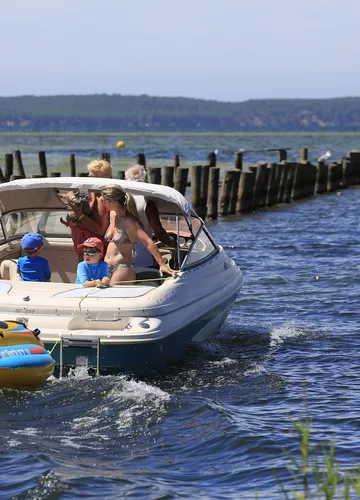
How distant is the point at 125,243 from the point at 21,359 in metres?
2.06

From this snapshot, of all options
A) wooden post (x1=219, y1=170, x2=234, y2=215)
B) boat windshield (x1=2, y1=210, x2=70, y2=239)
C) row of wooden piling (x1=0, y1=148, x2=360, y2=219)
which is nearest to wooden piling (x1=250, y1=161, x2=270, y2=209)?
row of wooden piling (x1=0, y1=148, x2=360, y2=219)

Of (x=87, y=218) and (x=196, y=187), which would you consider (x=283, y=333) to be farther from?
(x=196, y=187)

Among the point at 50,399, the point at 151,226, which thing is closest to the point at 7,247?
the point at 151,226

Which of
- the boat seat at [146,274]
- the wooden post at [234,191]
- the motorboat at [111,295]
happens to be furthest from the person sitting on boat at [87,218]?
the wooden post at [234,191]

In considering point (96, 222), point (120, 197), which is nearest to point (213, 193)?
point (96, 222)

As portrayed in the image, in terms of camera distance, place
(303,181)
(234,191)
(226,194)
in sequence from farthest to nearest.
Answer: (303,181) < (234,191) < (226,194)

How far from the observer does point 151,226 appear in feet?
35.4

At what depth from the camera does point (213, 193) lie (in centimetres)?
2531

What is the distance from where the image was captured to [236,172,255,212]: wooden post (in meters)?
26.9

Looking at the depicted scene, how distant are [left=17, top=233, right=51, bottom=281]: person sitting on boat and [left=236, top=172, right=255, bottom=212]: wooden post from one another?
17.1 meters

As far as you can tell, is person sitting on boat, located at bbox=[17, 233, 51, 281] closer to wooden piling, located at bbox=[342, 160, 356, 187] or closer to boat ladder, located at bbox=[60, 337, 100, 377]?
boat ladder, located at bbox=[60, 337, 100, 377]

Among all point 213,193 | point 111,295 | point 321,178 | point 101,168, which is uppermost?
point 101,168

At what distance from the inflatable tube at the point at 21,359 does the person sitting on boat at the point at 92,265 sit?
49.9 inches

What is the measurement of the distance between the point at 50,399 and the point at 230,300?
3.46 metres
